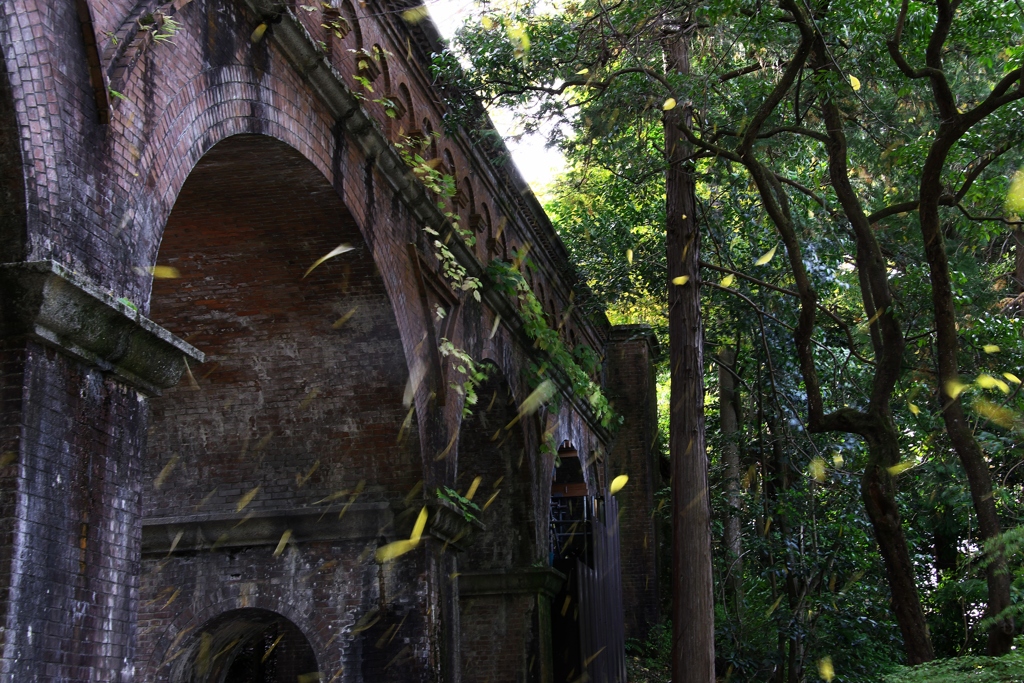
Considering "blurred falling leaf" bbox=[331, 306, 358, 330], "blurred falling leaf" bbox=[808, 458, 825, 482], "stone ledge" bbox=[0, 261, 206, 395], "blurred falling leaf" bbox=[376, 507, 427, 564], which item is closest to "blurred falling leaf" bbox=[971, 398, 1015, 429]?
"blurred falling leaf" bbox=[808, 458, 825, 482]

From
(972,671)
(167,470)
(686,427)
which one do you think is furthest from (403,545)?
(972,671)

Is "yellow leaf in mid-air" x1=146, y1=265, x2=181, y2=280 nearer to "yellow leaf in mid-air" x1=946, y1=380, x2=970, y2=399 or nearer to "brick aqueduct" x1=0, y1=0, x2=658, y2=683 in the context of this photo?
"brick aqueduct" x1=0, y1=0, x2=658, y2=683

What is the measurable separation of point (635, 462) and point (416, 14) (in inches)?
448

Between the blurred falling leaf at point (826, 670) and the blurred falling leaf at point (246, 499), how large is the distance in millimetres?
7789

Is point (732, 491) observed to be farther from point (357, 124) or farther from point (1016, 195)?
point (357, 124)

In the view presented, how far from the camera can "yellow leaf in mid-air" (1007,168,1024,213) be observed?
970cm

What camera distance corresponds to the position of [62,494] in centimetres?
377

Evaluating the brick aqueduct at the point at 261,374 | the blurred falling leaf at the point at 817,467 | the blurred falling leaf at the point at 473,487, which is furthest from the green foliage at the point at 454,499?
the blurred falling leaf at the point at 817,467

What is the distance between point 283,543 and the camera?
8508 millimetres

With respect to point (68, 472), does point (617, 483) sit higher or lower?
higher

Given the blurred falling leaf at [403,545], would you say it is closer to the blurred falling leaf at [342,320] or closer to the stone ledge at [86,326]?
the blurred falling leaf at [342,320]

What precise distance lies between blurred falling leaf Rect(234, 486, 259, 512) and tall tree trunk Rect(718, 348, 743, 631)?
7122 mm

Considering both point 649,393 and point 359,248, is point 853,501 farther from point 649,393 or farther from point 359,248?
point 359,248

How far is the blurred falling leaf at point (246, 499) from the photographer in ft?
28.2
